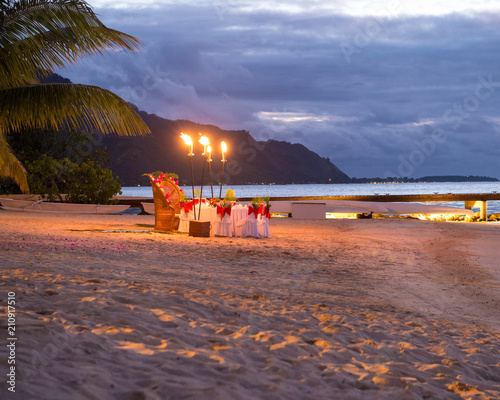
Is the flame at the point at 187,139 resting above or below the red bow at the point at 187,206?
above

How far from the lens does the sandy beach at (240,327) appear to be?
2631mm

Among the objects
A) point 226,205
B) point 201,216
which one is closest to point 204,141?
point 226,205

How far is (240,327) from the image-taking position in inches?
145

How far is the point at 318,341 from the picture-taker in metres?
3.49

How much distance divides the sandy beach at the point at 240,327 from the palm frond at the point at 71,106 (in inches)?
84.8

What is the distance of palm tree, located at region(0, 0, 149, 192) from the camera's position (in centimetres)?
793

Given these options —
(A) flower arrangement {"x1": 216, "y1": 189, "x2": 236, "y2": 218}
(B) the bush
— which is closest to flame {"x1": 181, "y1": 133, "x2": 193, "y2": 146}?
(A) flower arrangement {"x1": 216, "y1": 189, "x2": 236, "y2": 218}

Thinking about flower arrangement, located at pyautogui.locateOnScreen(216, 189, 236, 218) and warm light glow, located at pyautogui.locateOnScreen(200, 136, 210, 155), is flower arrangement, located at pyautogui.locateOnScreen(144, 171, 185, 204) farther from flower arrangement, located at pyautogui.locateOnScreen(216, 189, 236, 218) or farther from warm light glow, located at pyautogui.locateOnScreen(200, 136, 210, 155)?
warm light glow, located at pyautogui.locateOnScreen(200, 136, 210, 155)

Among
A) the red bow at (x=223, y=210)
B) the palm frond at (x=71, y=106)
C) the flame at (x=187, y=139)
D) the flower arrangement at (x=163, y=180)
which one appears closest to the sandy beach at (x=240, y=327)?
the palm frond at (x=71, y=106)

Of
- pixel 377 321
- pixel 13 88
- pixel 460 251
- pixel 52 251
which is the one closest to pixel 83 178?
pixel 13 88

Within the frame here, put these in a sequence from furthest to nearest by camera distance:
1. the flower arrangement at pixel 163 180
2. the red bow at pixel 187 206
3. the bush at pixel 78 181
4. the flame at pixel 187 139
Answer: the bush at pixel 78 181
the flower arrangement at pixel 163 180
the red bow at pixel 187 206
the flame at pixel 187 139

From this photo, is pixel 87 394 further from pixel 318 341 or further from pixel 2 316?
pixel 318 341

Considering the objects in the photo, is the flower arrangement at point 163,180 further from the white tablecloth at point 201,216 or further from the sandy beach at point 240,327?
the sandy beach at point 240,327

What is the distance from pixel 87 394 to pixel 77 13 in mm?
7173
